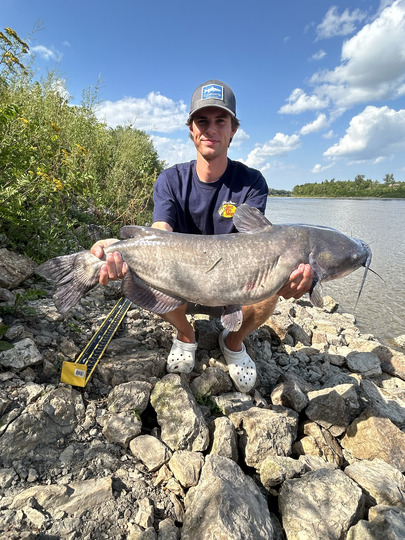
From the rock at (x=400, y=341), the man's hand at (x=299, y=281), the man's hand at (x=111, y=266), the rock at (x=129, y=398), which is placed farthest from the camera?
the rock at (x=400, y=341)

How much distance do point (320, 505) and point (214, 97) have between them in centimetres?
351

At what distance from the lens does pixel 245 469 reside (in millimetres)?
2568

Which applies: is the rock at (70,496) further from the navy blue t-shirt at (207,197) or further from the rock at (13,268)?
the navy blue t-shirt at (207,197)

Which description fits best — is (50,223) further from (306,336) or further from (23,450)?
(306,336)

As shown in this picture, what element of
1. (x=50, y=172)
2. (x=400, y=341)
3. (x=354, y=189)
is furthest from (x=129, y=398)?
(x=354, y=189)

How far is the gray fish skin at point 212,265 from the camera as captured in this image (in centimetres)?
271

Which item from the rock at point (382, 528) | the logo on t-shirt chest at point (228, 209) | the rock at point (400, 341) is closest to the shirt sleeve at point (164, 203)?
the logo on t-shirt chest at point (228, 209)

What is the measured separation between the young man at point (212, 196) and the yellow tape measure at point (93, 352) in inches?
24.7

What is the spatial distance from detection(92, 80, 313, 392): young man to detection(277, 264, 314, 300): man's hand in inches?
0.7

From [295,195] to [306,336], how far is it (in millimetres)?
105591

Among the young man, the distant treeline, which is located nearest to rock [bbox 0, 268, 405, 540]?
the young man

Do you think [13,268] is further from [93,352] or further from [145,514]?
[145,514]

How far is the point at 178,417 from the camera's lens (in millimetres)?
2506

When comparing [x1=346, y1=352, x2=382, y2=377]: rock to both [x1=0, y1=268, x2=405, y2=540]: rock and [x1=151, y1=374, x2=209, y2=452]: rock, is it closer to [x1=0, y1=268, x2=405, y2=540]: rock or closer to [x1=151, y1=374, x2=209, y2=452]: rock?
[x1=0, y1=268, x2=405, y2=540]: rock
